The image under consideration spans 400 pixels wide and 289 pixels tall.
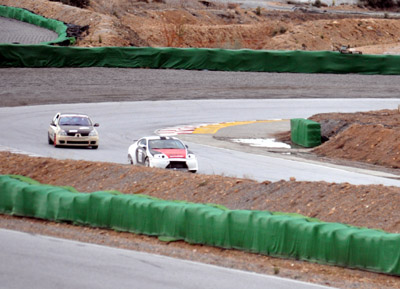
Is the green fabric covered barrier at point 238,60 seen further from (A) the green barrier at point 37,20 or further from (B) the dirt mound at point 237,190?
(B) the dirt mound at point 237,190

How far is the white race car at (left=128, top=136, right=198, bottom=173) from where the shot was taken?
2262cm

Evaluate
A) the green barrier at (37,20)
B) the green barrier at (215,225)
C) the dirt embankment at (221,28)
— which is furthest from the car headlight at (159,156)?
the dirt embankment at (221,28)

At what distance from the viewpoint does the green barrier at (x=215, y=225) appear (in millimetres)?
11484

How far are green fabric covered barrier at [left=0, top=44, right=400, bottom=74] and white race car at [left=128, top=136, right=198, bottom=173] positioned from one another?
26.5 meters

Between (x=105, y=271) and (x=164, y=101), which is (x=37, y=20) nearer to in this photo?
(x=164, y=101)

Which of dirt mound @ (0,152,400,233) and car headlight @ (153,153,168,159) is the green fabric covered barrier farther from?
dirt mound @ (0,152,400,233)

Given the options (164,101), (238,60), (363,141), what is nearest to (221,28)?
(238,60)

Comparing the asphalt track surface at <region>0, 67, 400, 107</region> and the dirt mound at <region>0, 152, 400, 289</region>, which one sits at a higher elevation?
the dirt mound at <region>0, 152, 400, 289</region>

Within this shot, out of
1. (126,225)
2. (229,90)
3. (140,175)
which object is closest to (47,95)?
(229,90)

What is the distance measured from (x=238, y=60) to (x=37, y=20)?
21.8 metres

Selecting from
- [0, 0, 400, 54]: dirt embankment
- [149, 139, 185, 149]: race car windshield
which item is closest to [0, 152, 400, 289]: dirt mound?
[149, 139, 185, 149]: race car windshield

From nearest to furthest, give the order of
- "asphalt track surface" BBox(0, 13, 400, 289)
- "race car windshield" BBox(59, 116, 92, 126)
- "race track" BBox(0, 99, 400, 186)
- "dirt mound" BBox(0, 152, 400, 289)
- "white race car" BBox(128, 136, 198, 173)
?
"dirt mound" BBox(0, 152, 400, 289), "white race car" BBox(128, 136, 198, 173), "race track" BBox(0, 99, 400, 186), "asphalt track surface" BBox(0, 13, 400, 289), "race car windshield" BBox(59, 116, 92, 126)

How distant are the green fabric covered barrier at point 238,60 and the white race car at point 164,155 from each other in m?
26.5

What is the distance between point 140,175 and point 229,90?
28454 millimetres
